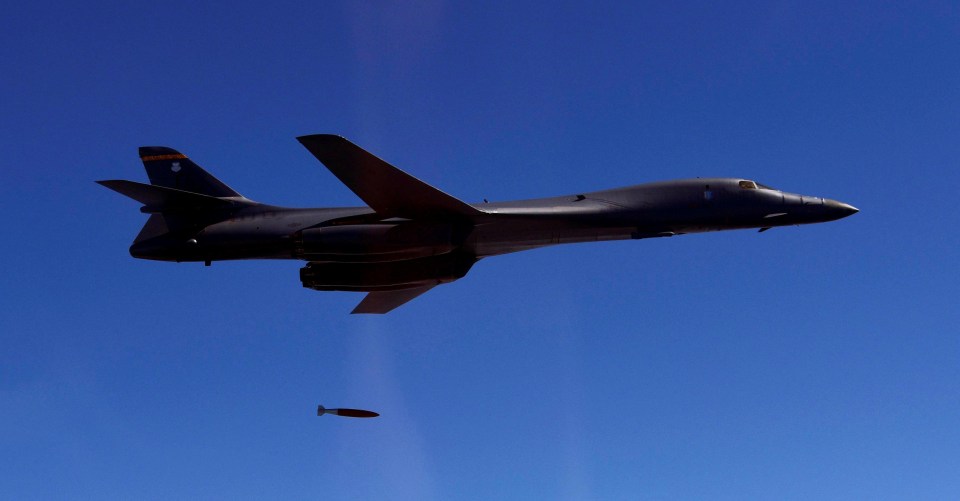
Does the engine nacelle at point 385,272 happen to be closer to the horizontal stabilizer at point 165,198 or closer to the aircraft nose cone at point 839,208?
the horizontal stabilizer at point 165,198

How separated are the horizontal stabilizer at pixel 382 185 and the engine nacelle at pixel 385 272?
2.03m

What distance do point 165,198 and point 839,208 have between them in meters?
20.2

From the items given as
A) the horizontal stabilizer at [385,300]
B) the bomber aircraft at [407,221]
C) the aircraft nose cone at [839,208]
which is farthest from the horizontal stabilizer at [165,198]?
the aircraft nose cone at [839,208]

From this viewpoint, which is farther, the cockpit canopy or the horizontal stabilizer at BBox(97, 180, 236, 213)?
the cockpit canopy

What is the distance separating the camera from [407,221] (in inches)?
1051

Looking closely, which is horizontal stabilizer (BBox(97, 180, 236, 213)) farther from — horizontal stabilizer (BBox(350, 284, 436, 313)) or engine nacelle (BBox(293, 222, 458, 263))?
A: horizontal stabilizer (BBox(350, 284, 436, 313))

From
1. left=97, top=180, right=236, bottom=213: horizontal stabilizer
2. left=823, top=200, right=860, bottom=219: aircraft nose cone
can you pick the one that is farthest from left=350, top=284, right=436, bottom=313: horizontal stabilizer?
left=823, top=200, right=860, bottom=219: aircraft nose cone

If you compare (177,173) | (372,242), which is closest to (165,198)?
(177,173)

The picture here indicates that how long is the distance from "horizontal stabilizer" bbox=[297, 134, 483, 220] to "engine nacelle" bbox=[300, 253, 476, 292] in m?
2.03

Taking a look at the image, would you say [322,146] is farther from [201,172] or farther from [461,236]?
[201,172]

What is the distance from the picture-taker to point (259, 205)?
28.5 metres

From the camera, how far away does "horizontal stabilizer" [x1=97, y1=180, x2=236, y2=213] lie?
88.4 feet

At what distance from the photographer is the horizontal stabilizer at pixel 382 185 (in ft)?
81.6

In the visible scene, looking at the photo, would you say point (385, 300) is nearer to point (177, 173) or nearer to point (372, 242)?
point (372, 242)
